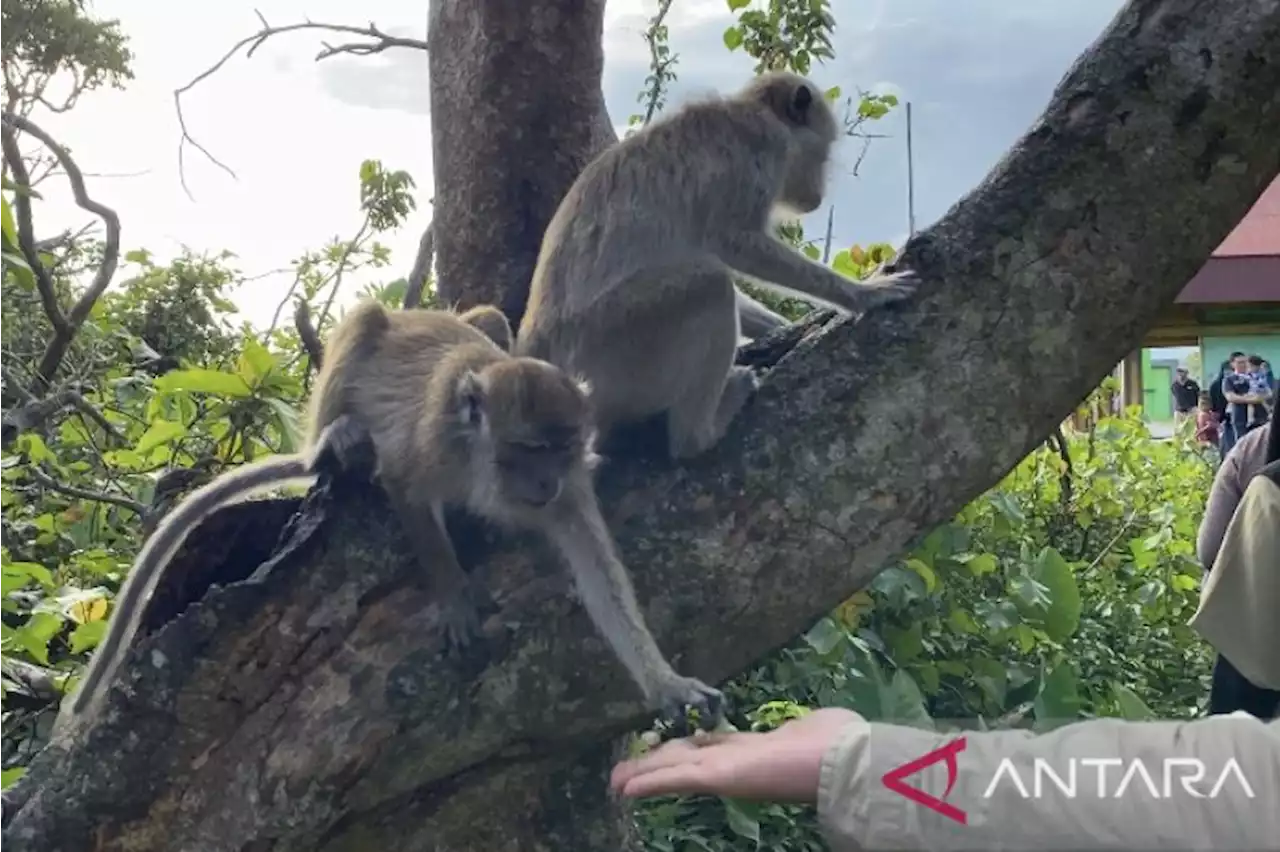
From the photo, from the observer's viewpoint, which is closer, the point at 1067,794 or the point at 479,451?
the point at 1067,794

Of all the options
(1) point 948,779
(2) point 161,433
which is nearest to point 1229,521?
(1) point 948,779

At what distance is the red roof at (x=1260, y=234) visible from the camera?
838 cm

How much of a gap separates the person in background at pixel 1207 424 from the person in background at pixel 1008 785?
24.6 ft

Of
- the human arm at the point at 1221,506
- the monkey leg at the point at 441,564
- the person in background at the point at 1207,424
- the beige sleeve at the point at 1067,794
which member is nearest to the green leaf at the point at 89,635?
the monkey leg at the point at 441,564

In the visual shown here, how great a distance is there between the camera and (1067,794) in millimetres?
1396

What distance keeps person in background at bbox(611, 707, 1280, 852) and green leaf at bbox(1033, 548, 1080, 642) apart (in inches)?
123

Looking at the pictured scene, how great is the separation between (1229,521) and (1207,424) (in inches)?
237

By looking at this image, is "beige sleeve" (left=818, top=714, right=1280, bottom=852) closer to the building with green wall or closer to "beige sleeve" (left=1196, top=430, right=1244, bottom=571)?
"beige sleeve" (left=1196, top=430, right=1244, bottom=571)

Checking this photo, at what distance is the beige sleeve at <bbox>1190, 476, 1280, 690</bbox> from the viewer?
2.47 m

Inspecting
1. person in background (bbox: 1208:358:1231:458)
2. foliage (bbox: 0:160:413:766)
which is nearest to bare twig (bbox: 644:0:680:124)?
foliage (bbox: 0:160:413:766)

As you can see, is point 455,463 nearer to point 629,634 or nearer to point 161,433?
point 629,634

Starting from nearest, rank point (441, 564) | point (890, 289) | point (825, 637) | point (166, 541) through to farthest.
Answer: point (441, 564) → point (890, 289) → point (166, 541) → point (825, 637)

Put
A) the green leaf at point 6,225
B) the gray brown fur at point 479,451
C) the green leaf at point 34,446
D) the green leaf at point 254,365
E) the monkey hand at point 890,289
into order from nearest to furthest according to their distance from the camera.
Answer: the gray brown fur at point 479,451 < the green leaf at point 6,225 < the monkey hand at point 890,289 < the green leaf at point 254,365 < the green leaf at point 34,446

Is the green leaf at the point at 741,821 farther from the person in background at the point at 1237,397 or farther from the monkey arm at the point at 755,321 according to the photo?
the person in background at the point at 1237,397
